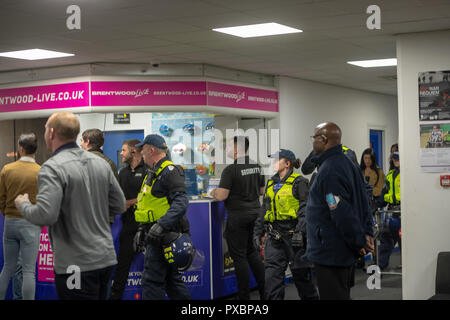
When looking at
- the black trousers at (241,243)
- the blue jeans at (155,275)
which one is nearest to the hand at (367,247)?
the blue jeans at (155,275)

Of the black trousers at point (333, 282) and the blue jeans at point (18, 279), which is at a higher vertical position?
the black trousers at point (333, 282)

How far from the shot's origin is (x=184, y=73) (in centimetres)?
857

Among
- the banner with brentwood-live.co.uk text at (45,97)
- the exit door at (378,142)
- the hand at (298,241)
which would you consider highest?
the banner with brentwood-live.co.uk text at (45,97)

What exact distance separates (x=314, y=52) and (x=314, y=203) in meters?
4.30

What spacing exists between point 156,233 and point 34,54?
3.76 meters

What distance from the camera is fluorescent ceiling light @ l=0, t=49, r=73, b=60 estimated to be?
7785mm

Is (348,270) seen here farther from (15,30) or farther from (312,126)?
(312,126)

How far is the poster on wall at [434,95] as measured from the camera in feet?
22.5

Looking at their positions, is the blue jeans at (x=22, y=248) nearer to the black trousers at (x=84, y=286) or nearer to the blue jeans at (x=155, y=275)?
the blue jeans at (x=155, y=275)

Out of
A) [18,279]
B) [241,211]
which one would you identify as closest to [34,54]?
[18,279]

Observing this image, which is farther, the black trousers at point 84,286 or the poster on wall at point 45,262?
the poster on wall at point 45,262

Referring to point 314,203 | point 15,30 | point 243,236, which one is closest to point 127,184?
point 243,236

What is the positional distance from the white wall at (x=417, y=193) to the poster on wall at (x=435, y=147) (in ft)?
0.20

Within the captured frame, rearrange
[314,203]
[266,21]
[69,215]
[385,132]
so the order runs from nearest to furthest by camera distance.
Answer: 1. [69,215]
2. [314,203]
3. [266,21]
4. [385,132]
